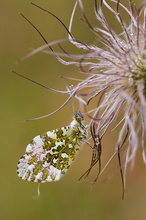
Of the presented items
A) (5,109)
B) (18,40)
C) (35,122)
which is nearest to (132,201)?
(35,122)

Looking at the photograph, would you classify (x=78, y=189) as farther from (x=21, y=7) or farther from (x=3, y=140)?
(x=21, y=7)

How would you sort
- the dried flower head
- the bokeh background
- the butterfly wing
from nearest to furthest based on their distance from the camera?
the dried flower head → the butterfly wing → the bokeh background

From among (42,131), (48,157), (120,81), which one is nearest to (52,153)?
(48,157)

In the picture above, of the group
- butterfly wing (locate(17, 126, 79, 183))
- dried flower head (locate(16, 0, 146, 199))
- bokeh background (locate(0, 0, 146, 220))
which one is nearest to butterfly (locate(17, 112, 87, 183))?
butterfly wing (locate(17, 126, 79, 183))

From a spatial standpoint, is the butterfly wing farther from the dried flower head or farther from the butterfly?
the dried flower head

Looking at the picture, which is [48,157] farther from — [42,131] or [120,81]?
[42,131]
